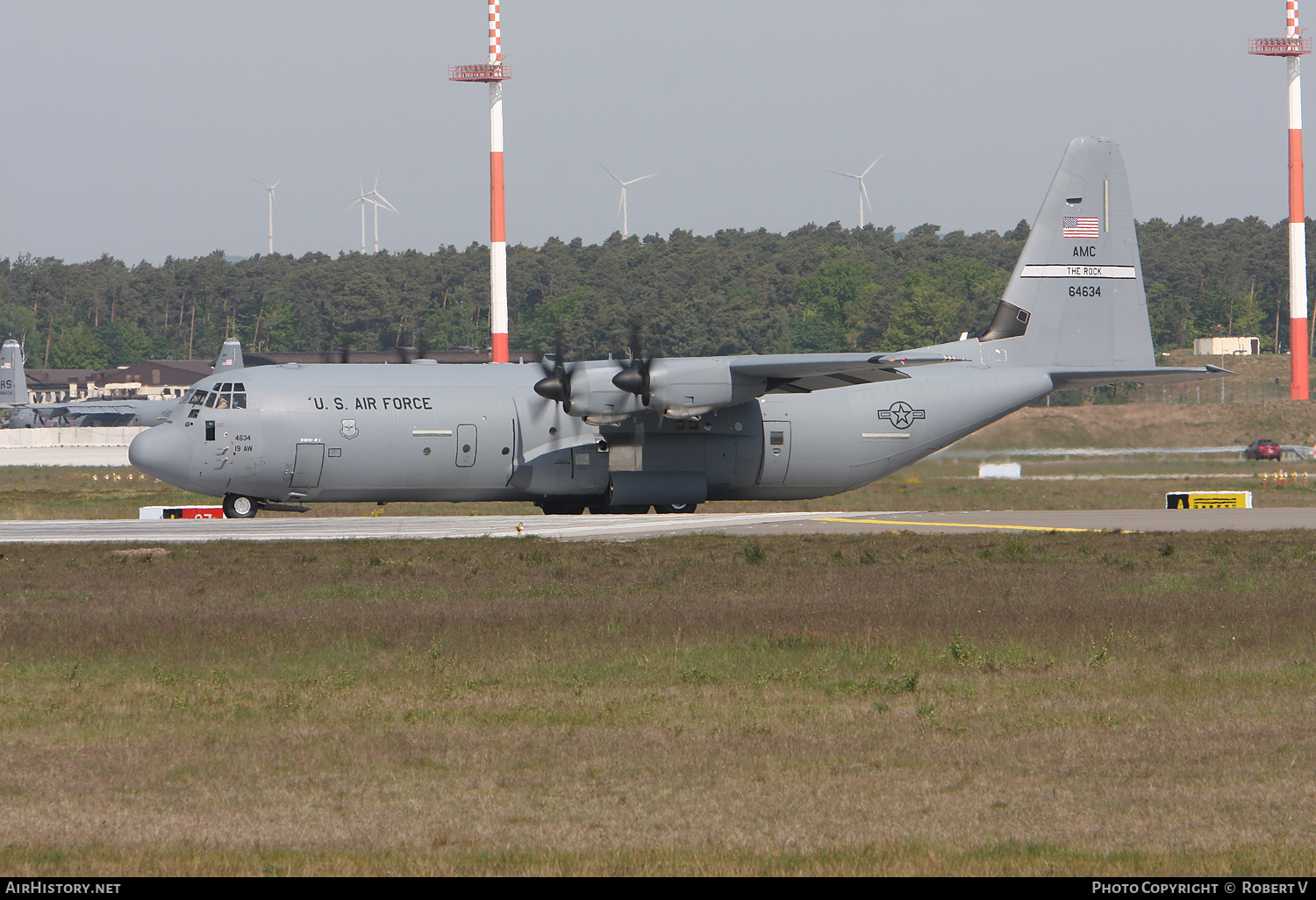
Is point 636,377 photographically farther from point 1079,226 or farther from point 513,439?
point 1079,226

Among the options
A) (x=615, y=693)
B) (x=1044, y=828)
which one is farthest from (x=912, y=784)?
(x=615, y=693)

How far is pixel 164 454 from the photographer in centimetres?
2966

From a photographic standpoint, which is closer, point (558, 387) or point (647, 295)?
point (558, 387)

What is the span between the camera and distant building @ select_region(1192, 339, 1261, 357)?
12938cm

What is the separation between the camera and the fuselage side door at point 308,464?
30016 millimetres

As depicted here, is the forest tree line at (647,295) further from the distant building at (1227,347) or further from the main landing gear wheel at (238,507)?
the main landing gear wheel at (238,507)

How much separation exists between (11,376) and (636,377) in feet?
305

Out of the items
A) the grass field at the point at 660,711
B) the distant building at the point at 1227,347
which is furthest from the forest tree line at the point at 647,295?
the grass field at the point at 660,711

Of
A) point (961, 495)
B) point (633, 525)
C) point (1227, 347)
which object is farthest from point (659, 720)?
point (1227, 347)

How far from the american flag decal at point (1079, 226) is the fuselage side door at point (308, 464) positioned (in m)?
20.0

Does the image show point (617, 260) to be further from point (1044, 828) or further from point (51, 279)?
point (1044, 828)

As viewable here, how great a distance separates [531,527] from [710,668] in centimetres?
1533

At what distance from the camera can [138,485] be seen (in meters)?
56.2

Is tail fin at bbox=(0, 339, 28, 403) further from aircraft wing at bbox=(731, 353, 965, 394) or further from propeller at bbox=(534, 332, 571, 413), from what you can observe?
aircraft wing at bbox=(731, 353, 965, 394)
